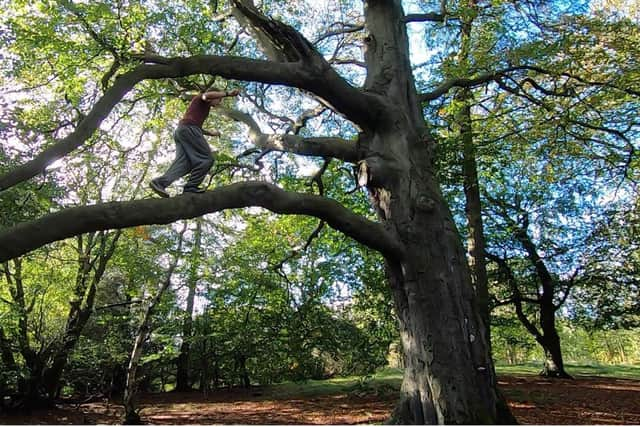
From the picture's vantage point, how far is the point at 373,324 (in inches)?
414

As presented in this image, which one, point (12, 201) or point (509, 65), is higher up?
point (509, 65)

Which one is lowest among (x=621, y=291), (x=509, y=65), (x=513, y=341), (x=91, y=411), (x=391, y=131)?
(x=91, y=411)

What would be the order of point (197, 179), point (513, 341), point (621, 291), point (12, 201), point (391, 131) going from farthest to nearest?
1. point (513, 341)
2. point (621, 291)
3. point (12, 201)
4. point (391, 131)
5. point (197, 179)

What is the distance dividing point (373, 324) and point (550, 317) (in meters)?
6.48

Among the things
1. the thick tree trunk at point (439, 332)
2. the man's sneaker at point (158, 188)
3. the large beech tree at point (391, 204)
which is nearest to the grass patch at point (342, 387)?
the thick tree trunk at point (439, 332)

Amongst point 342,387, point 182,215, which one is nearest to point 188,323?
point 342,387

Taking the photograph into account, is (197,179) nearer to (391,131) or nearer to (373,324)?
(391,131)

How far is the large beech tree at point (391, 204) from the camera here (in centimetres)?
352

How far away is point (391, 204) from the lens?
185 inches

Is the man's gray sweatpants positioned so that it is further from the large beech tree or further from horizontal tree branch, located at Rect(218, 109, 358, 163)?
horizontal tree branch, located at Rect(218, 109, 358, 163)

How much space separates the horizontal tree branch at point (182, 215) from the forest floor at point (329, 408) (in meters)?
3.76

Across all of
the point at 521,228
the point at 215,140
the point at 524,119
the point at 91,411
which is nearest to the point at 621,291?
the point at 521,228

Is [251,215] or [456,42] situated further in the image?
[251,215]

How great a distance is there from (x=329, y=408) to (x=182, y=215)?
6.91 metres
